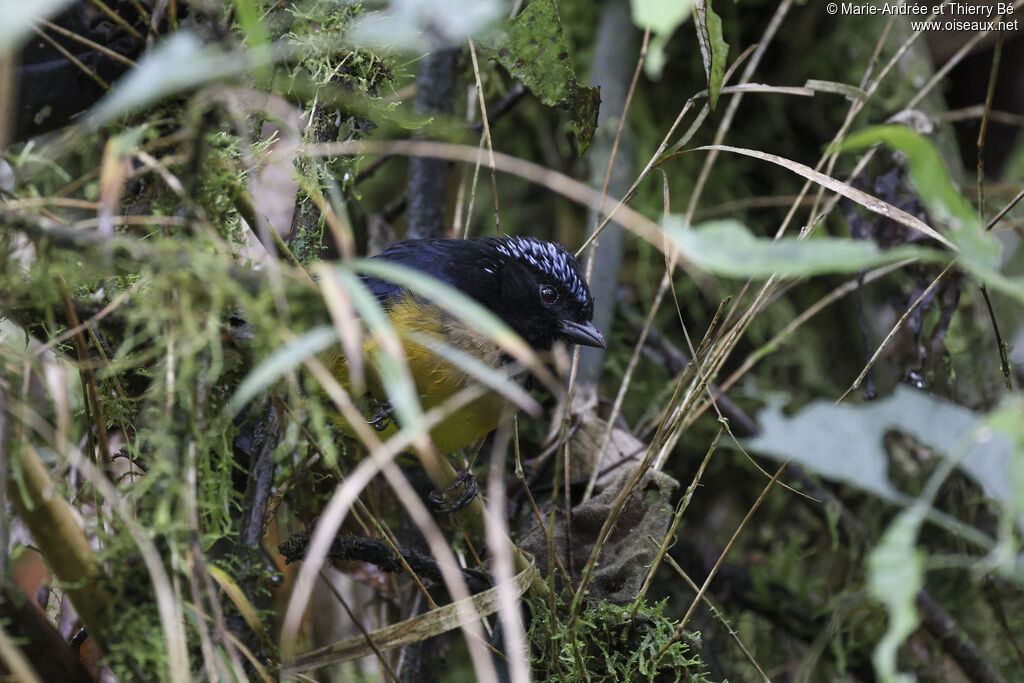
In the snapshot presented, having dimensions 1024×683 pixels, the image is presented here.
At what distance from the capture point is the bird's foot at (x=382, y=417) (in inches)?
93.8

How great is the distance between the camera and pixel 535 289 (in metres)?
2.82

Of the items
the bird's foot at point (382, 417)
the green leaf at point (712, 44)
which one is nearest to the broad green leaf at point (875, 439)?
the green leaf at point (712, 44)

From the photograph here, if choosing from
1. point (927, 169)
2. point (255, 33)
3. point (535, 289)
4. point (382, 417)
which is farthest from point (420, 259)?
point (927, 169)

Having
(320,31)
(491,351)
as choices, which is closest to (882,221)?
(491,351)

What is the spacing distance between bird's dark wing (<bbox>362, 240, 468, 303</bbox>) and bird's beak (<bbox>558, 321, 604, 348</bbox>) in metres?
0.40

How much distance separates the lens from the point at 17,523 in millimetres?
2346

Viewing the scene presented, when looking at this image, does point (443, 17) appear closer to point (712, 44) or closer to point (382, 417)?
point (712, 44)

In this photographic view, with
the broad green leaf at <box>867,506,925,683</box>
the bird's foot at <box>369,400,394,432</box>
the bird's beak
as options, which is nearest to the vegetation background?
the broad green leaf at <box>867,506,925,683</box>

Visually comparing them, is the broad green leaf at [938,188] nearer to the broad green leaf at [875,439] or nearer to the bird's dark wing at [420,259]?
the broad green leaf at [875,439]

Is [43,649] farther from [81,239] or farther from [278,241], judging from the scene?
[278,241]

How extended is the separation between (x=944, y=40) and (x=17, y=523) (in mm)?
3914

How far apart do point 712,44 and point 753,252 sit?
1.08 meters

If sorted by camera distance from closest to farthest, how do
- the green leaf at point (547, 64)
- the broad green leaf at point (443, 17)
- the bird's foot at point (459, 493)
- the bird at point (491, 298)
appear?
the broad green leaf at point (443, 17) < the bird's foot at point (459, 493) < the green leaf at point (547, 64) < the bird at point (491, 298)

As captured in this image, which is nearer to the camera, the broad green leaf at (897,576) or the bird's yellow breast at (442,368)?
the broad green leaf at (897,576)
